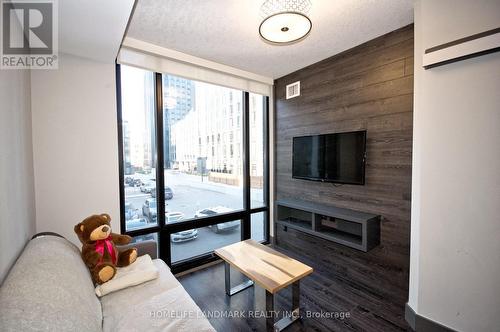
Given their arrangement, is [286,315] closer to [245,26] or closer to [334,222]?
[334,222]

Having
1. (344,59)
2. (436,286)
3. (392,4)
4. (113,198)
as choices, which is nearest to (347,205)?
(436,286)

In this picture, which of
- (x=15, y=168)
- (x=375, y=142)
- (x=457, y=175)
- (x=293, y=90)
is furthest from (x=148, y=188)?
(x=457, y=175)

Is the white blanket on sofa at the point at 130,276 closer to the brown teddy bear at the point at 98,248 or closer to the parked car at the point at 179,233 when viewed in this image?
the brown teddy bear at the point at 98,248

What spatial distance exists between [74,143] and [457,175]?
3.11 meters

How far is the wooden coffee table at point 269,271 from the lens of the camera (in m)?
1.64

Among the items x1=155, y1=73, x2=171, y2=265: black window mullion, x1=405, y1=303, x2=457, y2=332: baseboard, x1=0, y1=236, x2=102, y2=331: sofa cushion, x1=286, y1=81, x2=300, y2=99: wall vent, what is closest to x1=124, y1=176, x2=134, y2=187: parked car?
x1=155, y1=73, x2=171, y2=265: black window mullion

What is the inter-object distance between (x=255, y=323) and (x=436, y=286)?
1450 mm

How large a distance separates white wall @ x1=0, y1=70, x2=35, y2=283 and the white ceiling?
414 millimetres

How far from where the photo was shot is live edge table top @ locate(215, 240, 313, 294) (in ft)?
5.33

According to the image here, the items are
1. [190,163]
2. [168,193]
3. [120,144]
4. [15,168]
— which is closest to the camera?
[15,168]

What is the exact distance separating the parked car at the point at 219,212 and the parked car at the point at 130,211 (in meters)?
0.72

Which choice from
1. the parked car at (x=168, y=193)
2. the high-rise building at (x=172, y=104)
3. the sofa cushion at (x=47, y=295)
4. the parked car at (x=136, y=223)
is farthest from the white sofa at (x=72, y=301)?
the high-rise building at (x=172, y=104)

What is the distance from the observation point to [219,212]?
3020 millimetres

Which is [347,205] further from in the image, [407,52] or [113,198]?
[113,198]
